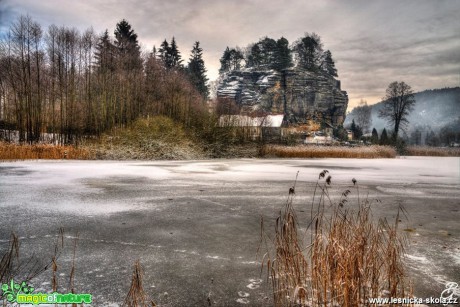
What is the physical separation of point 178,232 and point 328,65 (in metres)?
88.1

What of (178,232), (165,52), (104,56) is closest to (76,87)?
(104,56)

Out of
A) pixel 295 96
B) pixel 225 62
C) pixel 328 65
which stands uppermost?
pixel 225 62

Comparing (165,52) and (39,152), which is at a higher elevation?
(165,52)

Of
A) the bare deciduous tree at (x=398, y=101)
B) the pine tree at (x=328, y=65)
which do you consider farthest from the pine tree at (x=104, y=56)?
the pine tree at (x=328, y=65)

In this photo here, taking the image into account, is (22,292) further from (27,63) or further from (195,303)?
(27,63)

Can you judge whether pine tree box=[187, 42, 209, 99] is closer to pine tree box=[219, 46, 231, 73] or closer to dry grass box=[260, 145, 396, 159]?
pine tree box=[219, 46, 231, 73]

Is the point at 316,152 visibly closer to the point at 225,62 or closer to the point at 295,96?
the point at 295,96

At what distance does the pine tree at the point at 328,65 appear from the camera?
82500 millimetres

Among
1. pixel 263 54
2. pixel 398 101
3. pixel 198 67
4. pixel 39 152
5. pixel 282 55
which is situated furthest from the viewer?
pixel 263 54

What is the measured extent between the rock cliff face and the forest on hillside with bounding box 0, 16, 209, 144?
44547mm

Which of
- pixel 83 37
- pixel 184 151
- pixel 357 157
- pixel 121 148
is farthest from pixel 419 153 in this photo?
pixel 83 37

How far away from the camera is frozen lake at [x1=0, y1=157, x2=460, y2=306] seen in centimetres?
248

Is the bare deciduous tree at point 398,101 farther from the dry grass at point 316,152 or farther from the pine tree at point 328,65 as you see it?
the pine tree at point 328,65

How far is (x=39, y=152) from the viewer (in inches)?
616
